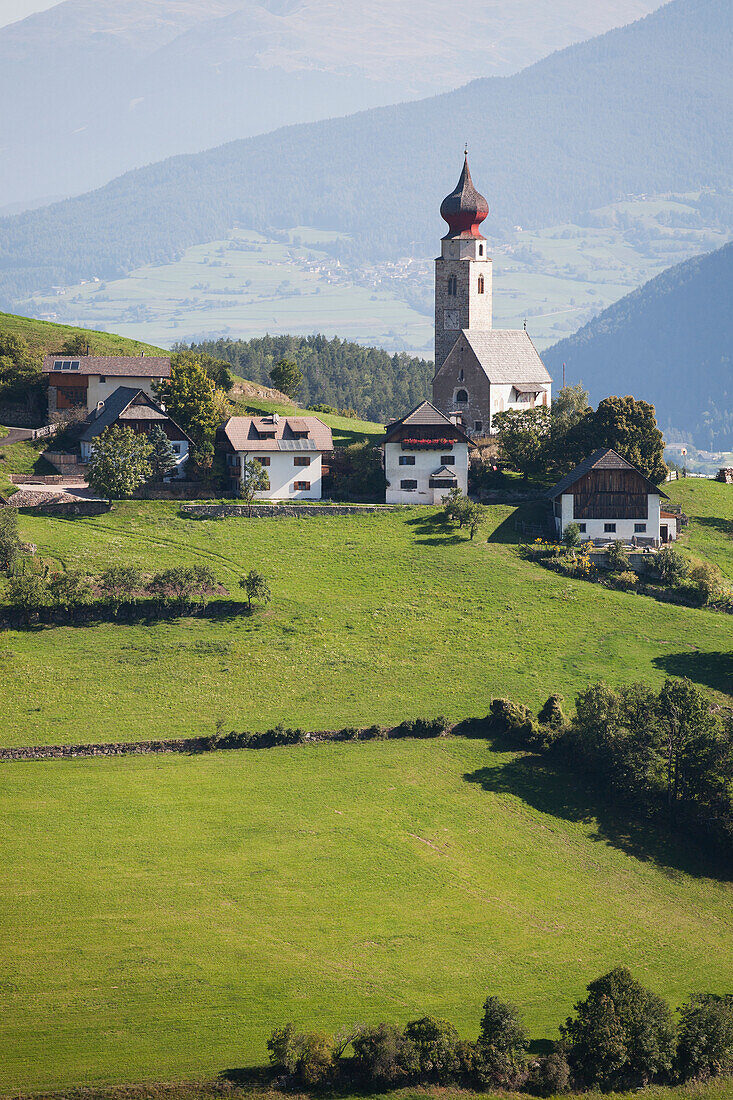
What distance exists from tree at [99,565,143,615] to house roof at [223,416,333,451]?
22.5 m

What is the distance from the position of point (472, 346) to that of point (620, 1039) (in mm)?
77531

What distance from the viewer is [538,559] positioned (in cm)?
9375

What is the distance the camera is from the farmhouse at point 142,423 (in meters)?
104

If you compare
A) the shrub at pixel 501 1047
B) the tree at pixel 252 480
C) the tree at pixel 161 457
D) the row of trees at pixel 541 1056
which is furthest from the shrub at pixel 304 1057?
the tree at pixel 161 457

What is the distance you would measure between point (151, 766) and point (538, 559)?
37.2 m

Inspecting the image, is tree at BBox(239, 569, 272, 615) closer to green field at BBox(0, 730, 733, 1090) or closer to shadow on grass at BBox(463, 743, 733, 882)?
green field at BBox(0, 730, 733, 1090)

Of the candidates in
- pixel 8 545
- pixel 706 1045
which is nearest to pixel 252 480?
pixel 8 545

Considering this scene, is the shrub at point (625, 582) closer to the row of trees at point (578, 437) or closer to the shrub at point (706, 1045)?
the row of trees at point (578, 437)

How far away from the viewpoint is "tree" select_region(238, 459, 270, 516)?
101 metres

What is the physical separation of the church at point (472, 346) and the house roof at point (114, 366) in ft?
79.9

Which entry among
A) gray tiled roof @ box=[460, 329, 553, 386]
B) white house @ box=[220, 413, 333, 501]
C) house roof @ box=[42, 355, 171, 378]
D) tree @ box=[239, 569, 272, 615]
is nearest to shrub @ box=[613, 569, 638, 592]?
tree @ box=[239, 569, 272, 615]

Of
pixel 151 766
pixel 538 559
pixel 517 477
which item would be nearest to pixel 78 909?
pixel 151 766

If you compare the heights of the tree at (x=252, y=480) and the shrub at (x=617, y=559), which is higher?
the tree at (x=252, y=480)

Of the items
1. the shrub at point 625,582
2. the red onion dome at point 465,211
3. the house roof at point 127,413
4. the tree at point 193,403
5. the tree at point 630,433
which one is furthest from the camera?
the red onion dome at point 465,211
